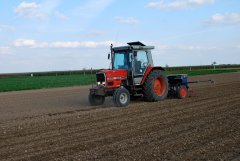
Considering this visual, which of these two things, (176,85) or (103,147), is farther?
(176,85)

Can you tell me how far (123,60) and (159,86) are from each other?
189cm

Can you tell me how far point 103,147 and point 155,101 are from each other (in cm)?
807

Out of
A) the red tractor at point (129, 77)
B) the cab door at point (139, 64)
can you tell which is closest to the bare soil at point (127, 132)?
the red tractor at point (129, 77)

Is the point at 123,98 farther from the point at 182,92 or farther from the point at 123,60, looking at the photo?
the point at 182,92

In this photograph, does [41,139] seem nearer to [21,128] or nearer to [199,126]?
[21,128]

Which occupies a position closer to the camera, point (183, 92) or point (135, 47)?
point (135, 47)

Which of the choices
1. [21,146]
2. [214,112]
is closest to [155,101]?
[214,112]

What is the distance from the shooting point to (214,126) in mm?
10383

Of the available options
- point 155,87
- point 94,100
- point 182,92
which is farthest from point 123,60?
point 182,92

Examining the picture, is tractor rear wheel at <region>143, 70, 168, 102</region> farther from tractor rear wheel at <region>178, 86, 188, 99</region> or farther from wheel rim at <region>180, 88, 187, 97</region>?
wheel rim at <region>180, 88, 187, 97</region>

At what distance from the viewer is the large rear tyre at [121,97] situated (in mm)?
14970

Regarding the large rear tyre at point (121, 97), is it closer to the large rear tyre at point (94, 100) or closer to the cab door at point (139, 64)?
the cab door at point (139, 64)

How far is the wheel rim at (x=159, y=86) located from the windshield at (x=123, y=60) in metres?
1.44

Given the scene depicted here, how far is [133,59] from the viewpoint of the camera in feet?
51.4
